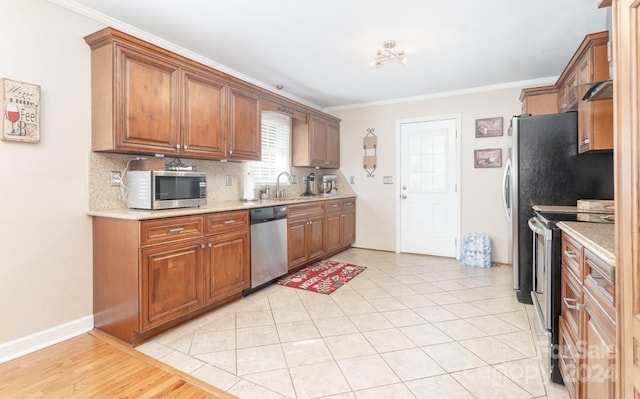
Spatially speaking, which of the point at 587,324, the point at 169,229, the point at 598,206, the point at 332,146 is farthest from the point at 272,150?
the point at 587,324

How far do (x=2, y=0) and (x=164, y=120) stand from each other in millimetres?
1142

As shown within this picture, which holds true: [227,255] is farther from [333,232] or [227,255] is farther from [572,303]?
[572,303]

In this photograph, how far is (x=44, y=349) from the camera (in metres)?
2.23

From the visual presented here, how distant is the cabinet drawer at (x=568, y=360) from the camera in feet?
4.86

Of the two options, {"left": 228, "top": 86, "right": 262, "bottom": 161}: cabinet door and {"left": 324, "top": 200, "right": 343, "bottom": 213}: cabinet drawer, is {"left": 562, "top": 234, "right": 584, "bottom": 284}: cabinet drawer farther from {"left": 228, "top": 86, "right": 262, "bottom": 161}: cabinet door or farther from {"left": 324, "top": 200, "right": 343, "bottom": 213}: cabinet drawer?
{"left": 324, "top": 200, "right": 343, "bottom": 213}: cabinet drawer

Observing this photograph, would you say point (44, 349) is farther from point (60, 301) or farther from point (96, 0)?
point (96, 0)

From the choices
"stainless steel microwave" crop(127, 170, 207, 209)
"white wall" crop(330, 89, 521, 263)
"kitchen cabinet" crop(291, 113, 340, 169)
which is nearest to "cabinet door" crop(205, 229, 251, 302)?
"stainless steel microwave" crop(127, 170, 207, 209)

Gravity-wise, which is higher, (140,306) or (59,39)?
(59,39)

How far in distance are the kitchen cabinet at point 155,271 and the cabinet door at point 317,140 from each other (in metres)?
2.23

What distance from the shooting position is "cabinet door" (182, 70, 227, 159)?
9.28 ft

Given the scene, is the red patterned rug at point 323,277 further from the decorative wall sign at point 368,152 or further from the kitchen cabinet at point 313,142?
the decorative wall sign at point 368,152

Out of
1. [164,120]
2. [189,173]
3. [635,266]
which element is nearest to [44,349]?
[189,173]

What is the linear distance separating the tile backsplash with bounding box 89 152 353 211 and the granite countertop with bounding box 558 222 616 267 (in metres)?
3.04

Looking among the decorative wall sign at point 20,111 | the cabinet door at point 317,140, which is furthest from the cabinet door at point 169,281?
the cabinet door at point 317,140
